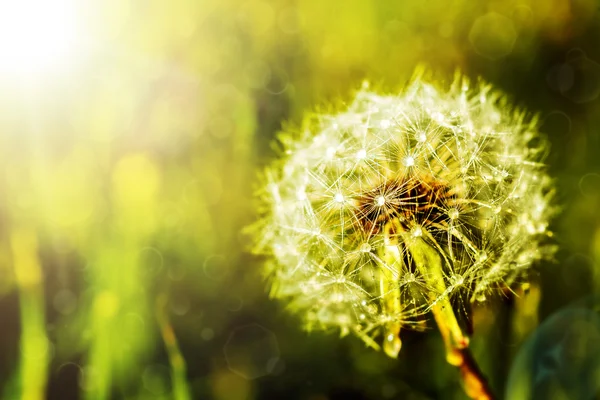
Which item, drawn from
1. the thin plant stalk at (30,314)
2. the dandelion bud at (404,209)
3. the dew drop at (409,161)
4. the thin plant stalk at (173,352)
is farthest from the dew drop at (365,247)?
the thin plant stalk at (30,314)

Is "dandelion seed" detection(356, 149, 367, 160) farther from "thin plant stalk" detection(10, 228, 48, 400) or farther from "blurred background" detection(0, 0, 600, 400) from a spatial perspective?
"thin plant stalk" detection(10, 228, 48, 400)

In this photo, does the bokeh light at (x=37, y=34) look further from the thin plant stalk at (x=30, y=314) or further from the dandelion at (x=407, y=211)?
the dandelion at (x=407, y=211)

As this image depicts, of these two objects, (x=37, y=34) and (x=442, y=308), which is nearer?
(x=442, y=308)

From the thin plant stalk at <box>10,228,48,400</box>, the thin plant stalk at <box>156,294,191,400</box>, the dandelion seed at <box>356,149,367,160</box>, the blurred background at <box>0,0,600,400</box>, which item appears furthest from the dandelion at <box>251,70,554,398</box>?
the thin plant stalk at <box>10,228,48,400</box>

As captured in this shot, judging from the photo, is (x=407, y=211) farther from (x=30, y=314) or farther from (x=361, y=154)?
(x=30, y=314)

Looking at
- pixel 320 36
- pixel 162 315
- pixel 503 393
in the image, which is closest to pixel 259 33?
pixel 320 36

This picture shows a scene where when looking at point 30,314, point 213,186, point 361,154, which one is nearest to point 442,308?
point 361,154

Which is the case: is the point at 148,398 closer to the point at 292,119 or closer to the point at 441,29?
the point at 292,119
